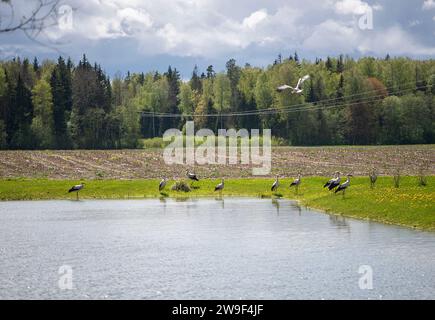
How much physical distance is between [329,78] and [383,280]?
536 feet

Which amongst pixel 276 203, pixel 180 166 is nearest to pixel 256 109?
pixel 180 166

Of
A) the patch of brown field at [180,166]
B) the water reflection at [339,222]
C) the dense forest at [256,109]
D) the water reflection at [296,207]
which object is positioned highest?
the dense forest at [256,109]

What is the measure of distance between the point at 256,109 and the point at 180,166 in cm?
9801

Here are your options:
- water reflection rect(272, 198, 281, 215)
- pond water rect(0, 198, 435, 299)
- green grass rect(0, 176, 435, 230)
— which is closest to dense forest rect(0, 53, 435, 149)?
green grass rect(0, 176, 435, 230)

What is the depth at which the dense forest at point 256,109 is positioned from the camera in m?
143

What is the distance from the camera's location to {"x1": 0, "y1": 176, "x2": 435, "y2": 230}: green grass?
39656mm

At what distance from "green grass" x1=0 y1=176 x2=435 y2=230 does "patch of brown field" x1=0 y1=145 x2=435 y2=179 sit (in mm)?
6511

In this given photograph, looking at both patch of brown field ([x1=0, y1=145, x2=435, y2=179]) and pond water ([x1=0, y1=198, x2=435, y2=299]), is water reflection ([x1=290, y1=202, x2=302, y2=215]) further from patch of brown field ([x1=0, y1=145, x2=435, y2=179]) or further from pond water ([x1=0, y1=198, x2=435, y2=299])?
patch of brown field ([x1=0, y1=145, x2=435, y2=179])

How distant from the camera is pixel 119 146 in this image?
148125 millimetres

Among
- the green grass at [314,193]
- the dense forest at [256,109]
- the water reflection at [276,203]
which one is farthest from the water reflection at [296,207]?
the dense forest at [256,109]

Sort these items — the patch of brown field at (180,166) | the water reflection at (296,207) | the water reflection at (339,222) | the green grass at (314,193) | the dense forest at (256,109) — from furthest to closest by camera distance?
the dense forest at (256,109)
the patch of brown field at (180,166)
the water reflection at (296,207)
the green grass at (314,193)
the water reflection at (339,222)

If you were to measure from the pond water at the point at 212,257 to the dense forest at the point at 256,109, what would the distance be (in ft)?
315

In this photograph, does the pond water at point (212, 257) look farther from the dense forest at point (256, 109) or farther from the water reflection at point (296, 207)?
the dense forest at point (256, 109)
